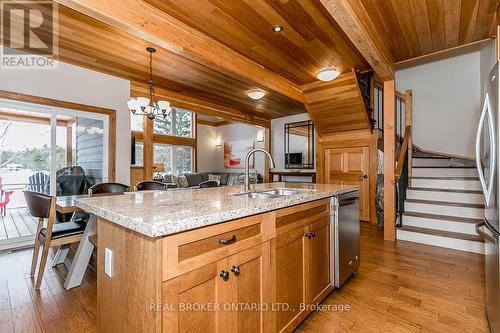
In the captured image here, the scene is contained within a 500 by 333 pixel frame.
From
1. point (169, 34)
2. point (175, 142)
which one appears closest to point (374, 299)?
point (169, 34)

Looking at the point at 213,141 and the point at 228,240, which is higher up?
the point at 213,141

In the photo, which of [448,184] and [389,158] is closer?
[389,158]

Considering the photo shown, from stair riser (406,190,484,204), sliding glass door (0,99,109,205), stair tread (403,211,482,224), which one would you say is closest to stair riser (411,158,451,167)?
stair riser (406,190,484,204)

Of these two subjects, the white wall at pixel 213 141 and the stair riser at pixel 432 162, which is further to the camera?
the white wall at pixel 213 141

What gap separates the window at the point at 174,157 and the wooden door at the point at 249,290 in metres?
7.56

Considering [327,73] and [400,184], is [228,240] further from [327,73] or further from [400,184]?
[400,184]

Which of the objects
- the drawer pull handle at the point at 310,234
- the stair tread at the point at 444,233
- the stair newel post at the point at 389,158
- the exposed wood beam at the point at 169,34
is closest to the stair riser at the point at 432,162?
the stair newel post at the point at 389,158

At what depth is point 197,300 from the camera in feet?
3.41

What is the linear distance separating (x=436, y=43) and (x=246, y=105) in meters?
3.61

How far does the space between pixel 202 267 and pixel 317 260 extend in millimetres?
1090

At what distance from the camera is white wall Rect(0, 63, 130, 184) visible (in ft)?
11.0

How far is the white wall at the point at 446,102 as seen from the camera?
4543mm

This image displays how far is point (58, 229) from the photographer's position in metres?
2.41

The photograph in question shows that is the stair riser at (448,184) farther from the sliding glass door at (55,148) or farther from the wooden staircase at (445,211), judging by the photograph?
the sliding glass door at (55,148)
